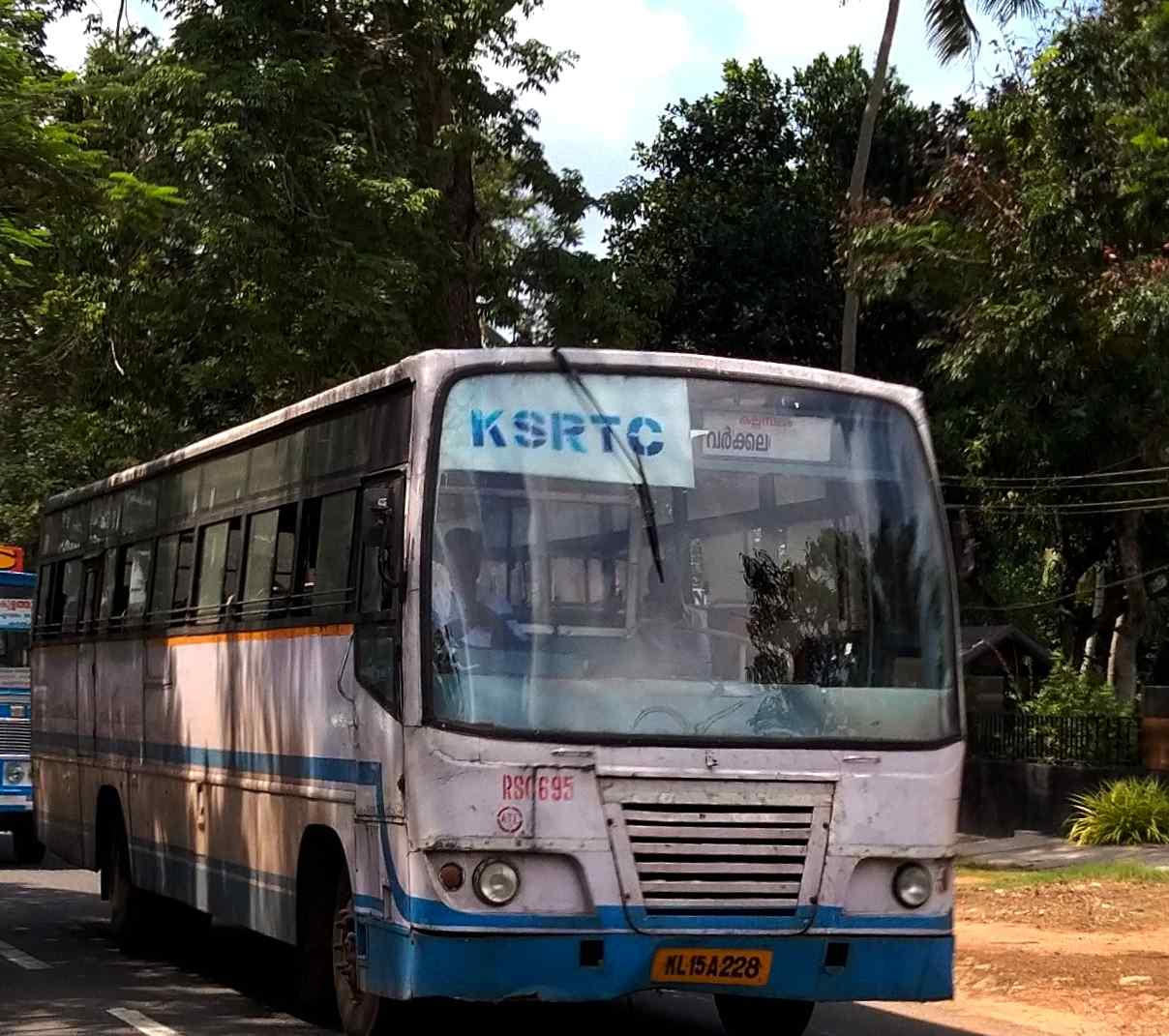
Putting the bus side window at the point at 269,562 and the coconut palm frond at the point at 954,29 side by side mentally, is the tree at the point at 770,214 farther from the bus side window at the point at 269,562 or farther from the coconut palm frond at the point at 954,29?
the bus side window at the point at 269,562

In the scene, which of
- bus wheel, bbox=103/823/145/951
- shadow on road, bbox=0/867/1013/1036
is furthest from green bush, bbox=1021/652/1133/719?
bus wheel, bbox=103/823/145/951

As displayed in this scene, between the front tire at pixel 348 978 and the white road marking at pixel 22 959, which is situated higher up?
the front tire at pixel 348 978

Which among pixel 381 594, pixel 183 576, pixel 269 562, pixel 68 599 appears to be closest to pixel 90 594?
pixel 68 599

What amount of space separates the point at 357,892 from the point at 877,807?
7.23 feet

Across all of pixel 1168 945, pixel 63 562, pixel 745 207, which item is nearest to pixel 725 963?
pixel 1168 945

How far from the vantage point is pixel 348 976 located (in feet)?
32.4

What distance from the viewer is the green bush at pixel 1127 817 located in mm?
23312

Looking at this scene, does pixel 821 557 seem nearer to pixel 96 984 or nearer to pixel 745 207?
pixel 96 984

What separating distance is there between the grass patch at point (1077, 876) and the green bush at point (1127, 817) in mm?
2151

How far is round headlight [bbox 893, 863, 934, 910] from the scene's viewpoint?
898 centimetres

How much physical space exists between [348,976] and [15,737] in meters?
12.0

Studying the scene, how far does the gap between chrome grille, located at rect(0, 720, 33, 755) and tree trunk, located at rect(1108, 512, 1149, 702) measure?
1399 centimetres

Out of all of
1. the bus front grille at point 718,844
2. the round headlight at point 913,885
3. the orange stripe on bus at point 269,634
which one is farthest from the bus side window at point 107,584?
the round headlight at point 913,885

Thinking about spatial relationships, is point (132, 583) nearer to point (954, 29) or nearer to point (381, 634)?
point (381, 634)
